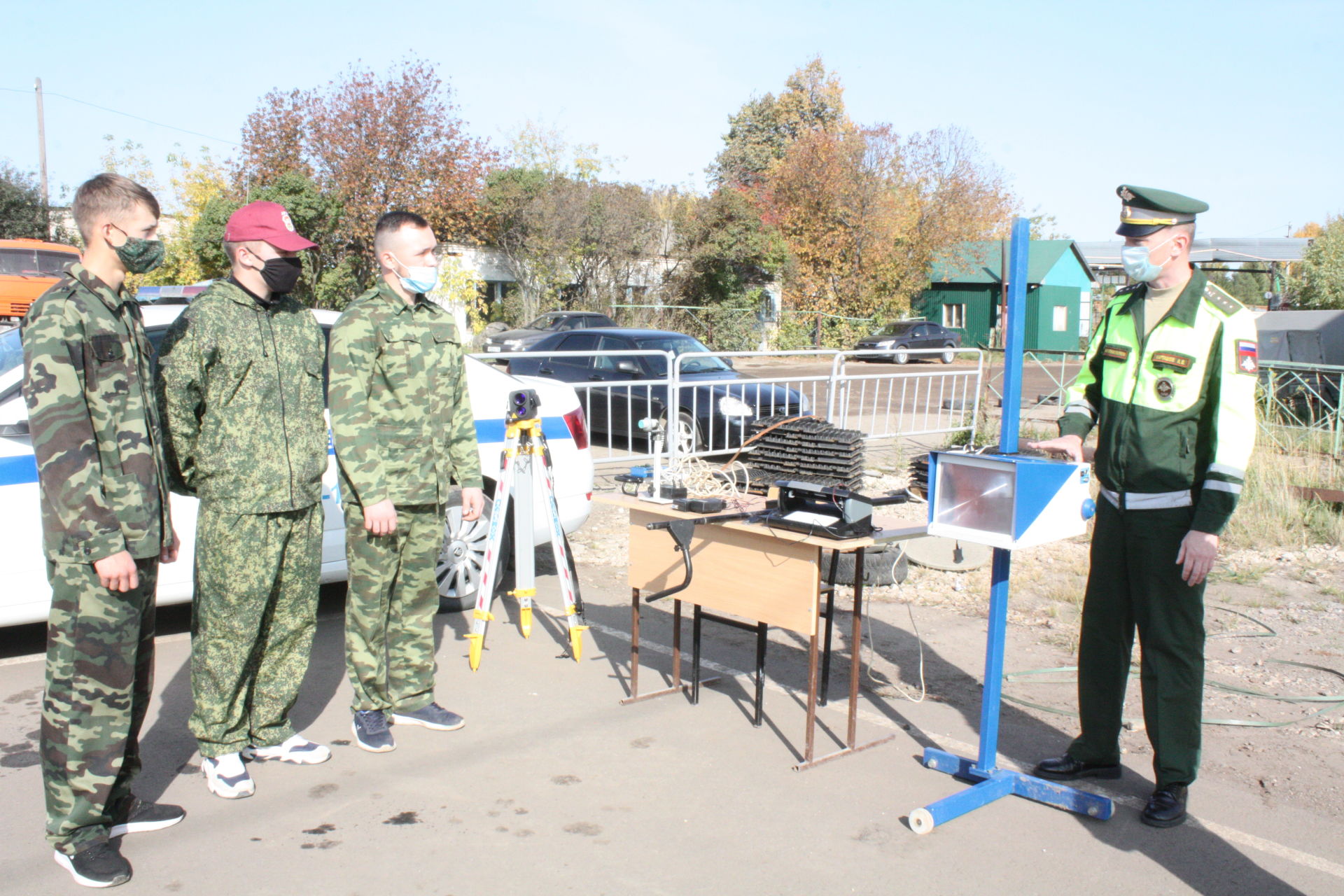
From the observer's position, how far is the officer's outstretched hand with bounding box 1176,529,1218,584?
3.41 m

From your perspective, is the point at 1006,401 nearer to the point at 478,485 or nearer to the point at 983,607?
the point at 478,485

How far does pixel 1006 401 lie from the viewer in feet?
11.8

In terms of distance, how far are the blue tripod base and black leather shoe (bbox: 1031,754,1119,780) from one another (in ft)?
0.26

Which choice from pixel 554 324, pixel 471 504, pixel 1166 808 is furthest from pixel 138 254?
pixel 554 324

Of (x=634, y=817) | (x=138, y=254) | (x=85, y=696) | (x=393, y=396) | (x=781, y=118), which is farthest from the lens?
(x=781, y=118)

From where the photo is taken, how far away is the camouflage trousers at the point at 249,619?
3.69m

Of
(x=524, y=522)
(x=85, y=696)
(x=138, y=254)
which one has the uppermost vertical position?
(x=138, y=254)

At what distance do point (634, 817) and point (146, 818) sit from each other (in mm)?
1681

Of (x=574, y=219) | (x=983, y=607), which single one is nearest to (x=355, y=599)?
(x=983, y=607)

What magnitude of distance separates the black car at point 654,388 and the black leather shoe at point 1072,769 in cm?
589

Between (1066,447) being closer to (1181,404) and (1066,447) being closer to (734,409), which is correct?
(1181,404)

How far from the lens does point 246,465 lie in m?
3.67

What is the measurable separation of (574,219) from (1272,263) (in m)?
24.8

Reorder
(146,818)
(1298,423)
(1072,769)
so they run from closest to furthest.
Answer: (146,818) < (1072,769) < (1298,423)
